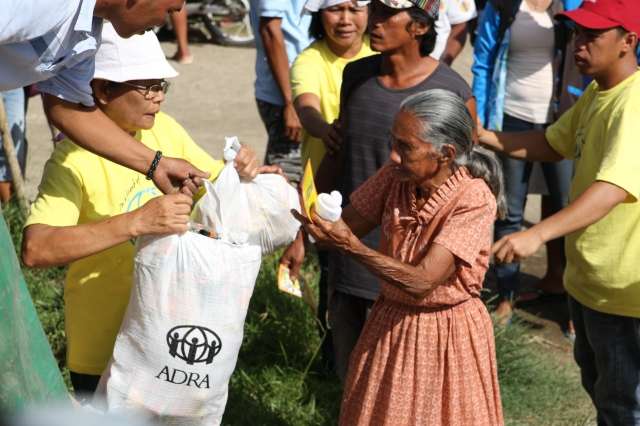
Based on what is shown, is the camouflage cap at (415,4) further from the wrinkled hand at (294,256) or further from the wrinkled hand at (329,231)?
the wrinkled hand at (329,231)

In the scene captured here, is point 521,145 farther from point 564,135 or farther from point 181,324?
point 181,324

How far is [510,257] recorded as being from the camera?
356cm

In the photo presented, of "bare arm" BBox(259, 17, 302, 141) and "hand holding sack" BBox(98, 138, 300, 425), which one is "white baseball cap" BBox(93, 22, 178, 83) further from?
"bare arm" BBox(259, 17, 302, 141)

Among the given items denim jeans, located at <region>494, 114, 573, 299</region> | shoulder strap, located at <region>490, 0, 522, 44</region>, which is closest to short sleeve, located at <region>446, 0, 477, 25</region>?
shoulder strap, located at <region>490, 0, 522, 44</region>

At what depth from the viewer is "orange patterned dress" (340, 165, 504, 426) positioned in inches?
142

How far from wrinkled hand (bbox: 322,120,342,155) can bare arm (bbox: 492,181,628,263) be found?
1015 mm

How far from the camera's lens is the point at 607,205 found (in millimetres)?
3820

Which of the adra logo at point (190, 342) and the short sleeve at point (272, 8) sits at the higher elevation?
the adra logo at point (190, 342)

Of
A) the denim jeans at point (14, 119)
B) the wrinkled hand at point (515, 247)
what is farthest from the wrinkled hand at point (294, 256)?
the denim jeans at point (14, 119)

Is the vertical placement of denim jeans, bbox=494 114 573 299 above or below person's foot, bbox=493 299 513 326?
above

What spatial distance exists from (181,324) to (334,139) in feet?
4.51

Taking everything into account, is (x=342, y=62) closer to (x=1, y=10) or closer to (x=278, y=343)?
(x=278, y=343)

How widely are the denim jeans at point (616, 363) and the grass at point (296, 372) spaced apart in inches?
36.3

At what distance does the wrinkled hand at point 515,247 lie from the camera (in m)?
3.55
